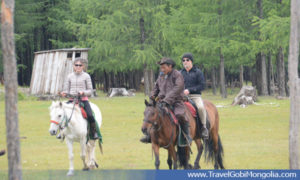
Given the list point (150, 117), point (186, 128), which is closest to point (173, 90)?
point (186, 128)

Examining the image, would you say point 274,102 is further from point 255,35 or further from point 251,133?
point 251,133

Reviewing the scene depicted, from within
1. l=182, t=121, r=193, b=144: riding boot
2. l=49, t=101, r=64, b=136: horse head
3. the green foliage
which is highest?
the green foliage

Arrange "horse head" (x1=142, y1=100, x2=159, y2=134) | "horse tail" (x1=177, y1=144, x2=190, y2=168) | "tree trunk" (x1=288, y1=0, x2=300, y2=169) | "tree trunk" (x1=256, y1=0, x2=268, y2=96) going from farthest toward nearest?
"tree trunk" (x1=256, y1=0, x2=268, y2=96) < "horse tail" (x1=177, y1=144, x2=190, y2=168) < "horse head" (x1=142, y1=100, x2=159, y2=134) < "tree trunk" (x1=288, y1=0, x2=300, y2=169)

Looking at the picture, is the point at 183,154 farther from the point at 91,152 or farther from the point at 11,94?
the point at 11,94

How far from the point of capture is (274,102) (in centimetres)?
3441

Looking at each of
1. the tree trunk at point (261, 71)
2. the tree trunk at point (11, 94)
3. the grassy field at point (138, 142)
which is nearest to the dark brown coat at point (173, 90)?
the grassy field at point (138, 142)

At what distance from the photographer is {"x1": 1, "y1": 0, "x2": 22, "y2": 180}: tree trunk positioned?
7.98 meters

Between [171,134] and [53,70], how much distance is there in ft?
116

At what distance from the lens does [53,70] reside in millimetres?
46219

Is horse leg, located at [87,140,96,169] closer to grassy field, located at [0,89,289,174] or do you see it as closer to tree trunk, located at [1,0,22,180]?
grassy field, located at [0,89,289,174]

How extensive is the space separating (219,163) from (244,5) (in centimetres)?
2945

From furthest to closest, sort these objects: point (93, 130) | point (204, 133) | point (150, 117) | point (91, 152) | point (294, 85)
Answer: point (91, 152), point (93, 130), point (204, 133), point (150, 117), point (294, 85)

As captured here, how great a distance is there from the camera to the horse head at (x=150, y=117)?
1118cm

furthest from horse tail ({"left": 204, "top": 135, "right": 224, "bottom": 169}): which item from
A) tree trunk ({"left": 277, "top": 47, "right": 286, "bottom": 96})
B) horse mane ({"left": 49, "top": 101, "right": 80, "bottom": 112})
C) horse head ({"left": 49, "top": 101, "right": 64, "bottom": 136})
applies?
tree trunk ({"left": 277, "top": 47, "right": 286, "bottom": 96})
